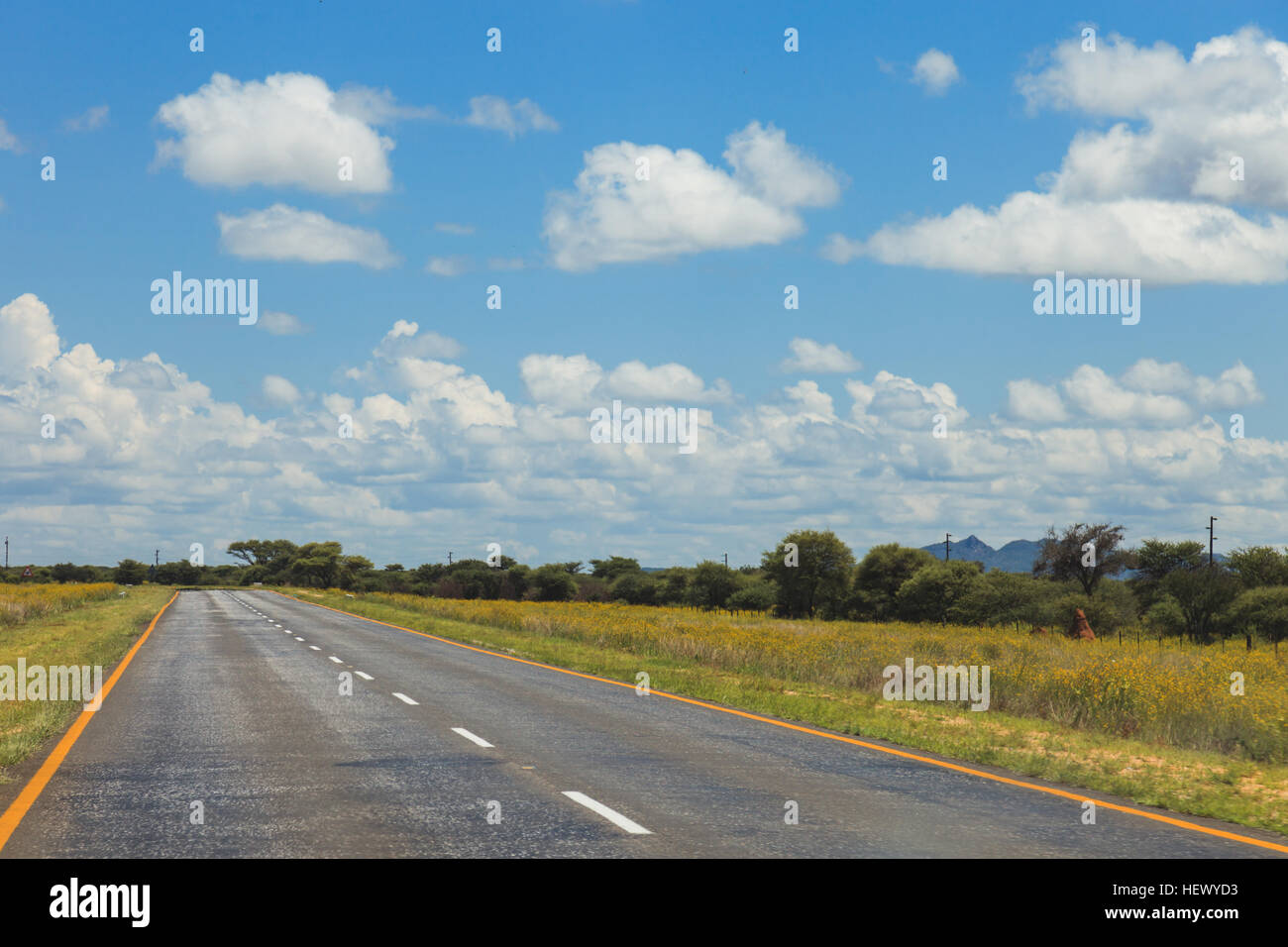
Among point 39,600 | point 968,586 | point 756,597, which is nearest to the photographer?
point 39,600

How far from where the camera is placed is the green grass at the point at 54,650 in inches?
503

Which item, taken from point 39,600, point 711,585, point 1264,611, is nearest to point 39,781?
point 1264,611

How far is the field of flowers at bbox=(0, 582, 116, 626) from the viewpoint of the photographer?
148 ft

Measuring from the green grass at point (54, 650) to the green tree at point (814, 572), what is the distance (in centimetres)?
4584

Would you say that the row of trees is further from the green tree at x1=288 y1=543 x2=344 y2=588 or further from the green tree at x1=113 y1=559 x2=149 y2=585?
the green tree at x1=113 y1=559 x2=149 y2=585

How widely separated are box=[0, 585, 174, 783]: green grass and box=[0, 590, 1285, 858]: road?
584mm

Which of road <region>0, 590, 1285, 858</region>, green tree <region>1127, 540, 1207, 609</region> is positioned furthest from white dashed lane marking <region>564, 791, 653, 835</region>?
green tree <region>1127, 540, 1207, 609</region>

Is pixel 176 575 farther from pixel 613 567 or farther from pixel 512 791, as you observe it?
pixel 512 791

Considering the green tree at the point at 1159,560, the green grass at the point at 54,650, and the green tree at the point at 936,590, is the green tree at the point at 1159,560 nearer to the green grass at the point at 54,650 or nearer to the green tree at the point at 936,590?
the green tree at the point at 936,590

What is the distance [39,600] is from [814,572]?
170 ft

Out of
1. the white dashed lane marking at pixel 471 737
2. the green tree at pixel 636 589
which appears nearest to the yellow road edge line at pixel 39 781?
the white dashed lane marking at pixel 471 737

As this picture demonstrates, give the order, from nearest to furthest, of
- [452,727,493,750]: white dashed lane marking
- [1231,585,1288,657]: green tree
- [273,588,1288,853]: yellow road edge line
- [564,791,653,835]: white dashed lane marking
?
[564,791,653,835]: white dashed lane marking < [273,588,1288,853]: yellow road edge line < [452,727,493,750]: white dashed lane marking < [1231,585,1288,657]: green tree

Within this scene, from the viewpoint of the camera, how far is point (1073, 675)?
1794cm
